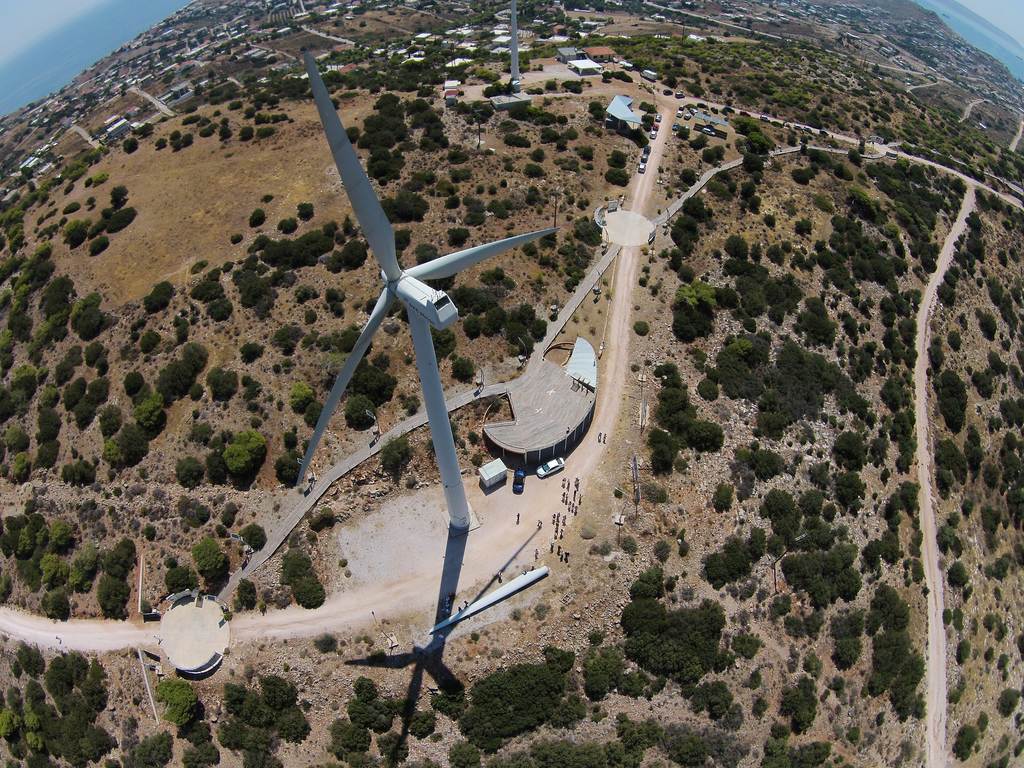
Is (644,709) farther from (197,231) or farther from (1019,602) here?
(197,231)

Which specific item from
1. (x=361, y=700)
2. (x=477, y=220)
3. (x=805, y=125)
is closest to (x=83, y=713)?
(x=361, y=700)

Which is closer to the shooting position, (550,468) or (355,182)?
(355,182)

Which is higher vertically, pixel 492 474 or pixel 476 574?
pixel 492 474

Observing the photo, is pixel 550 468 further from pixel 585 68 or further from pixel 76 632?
pixel 585 68

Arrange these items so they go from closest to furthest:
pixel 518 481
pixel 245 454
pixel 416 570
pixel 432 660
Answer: pixel 432 660 → pixel 416 570 → pixel 245 454 → pixel 518 481

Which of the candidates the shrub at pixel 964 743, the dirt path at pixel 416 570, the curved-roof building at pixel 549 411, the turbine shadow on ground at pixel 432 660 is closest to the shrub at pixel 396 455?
the dirt path at pixel 416 570

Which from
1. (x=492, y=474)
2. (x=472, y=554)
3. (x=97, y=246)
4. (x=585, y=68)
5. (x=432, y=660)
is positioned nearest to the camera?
(x=432, y=660)

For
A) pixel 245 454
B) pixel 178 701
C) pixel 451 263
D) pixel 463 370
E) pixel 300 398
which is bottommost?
pixel 178 701

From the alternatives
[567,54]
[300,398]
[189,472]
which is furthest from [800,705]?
[567,54]
